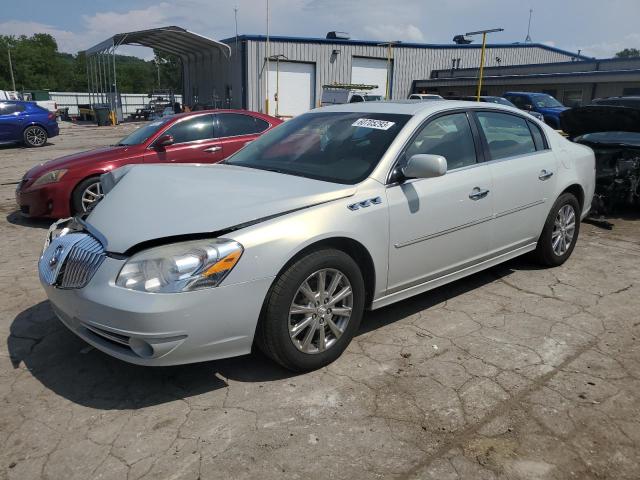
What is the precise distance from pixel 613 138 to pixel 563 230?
287cm

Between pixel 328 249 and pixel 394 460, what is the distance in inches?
45.9

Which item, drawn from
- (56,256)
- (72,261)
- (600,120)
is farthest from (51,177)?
(600,120)

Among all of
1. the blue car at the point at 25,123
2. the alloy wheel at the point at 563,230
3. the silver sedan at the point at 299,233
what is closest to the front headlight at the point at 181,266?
the silver sedan at the point at 299,233

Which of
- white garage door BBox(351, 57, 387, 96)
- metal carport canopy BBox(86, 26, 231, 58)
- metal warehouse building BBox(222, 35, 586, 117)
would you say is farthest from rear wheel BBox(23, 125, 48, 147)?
white garage door BBox(351, 57, 387, 96)

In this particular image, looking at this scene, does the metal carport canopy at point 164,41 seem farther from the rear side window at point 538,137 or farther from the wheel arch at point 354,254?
the wheel arch at point 354,254

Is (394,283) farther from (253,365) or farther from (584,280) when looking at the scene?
(584,280)

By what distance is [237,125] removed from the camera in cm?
752

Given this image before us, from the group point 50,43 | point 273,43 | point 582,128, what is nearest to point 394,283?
point 582,128

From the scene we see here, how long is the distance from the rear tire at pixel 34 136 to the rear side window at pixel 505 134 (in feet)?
52.7

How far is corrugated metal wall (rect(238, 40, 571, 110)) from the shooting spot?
93.6 feet

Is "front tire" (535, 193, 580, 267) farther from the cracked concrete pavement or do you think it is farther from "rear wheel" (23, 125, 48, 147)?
"rear wheel" (23, 125, 48, 147)

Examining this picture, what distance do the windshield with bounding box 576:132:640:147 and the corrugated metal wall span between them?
23.5 meters

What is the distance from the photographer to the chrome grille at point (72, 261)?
2.75 meters

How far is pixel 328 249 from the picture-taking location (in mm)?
2982
